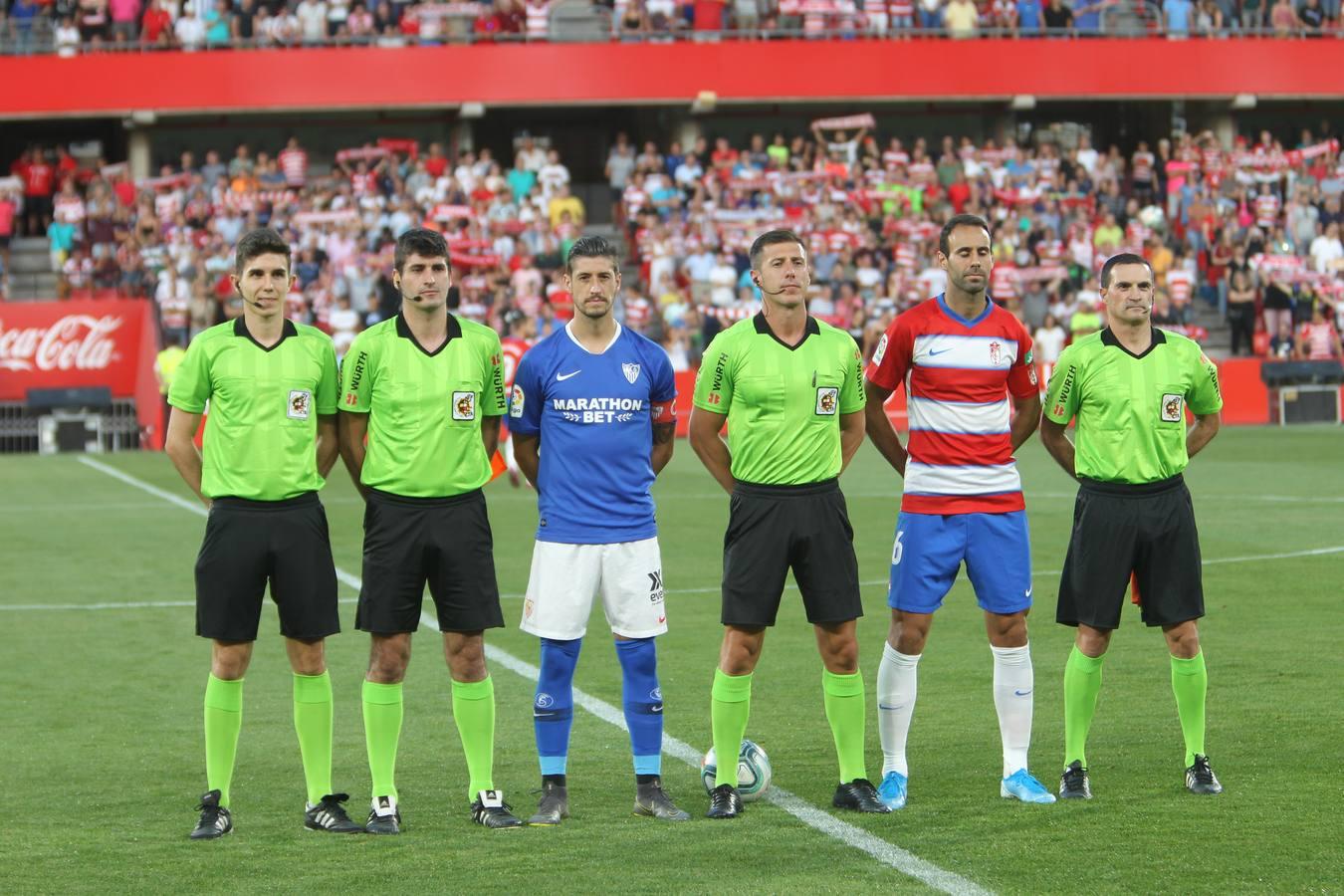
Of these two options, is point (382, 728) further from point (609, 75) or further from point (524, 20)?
point (524, 20)

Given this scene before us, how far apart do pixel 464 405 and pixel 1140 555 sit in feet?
8.89

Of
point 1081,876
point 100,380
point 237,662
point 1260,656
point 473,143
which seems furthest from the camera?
point 473,143

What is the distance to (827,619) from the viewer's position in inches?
293

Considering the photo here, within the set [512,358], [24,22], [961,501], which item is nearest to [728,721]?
[961,501]

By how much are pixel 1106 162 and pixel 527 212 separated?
36.6 feet

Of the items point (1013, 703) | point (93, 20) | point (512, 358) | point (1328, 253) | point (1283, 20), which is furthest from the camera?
point (1283, 20)

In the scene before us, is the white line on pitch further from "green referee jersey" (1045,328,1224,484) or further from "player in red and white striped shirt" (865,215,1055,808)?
"green referee jersey" (1045,328,1224,484)

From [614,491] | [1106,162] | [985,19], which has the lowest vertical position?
[614,491]

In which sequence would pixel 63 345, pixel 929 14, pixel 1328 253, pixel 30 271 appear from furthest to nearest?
1. pixel 929 14
2. pixel 30 271
3. pixel 1328 253
4. pixel 63 345

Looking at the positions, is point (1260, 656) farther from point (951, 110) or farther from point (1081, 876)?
point (951, 110)

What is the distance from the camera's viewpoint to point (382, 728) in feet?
24.1

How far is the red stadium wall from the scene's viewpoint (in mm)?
36375

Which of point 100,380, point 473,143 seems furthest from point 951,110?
point 100,380

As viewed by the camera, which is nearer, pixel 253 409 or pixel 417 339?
pixel 253 409
